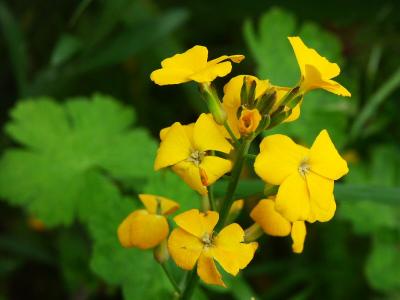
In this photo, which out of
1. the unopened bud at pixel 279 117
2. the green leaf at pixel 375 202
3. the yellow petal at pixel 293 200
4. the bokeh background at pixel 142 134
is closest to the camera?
the yellow petal at pixel 293 200

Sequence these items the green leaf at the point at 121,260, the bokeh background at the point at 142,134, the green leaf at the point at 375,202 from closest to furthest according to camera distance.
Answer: the green leaf at the point at 121,260
the bokeh background at the point at 142,134
the green leaf at the point at 375,202

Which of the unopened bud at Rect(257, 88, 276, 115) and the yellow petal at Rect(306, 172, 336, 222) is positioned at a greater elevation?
the unopened bud at Rect(257, 88, 276, 115)

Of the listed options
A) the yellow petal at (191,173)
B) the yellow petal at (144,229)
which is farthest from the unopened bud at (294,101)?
the yellow petal at (144,229)

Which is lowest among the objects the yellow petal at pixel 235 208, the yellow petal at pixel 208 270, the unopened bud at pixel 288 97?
the yellow petal at pixel 235 208

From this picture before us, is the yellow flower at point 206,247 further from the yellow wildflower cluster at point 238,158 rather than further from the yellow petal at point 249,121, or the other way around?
the yellow petal at point 249,121

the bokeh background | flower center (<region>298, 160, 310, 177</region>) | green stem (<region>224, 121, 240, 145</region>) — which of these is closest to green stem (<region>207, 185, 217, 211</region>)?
green stem (<region>224, 121, 240, 145</region>)

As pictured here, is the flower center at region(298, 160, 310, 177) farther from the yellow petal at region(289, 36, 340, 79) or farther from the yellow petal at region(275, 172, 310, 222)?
the yellow petal at region(289, 36, 340, 79)

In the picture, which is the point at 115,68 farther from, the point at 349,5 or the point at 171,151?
the point at 171,151

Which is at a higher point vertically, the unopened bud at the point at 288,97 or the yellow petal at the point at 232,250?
the unopened bud at the point at 288,97
